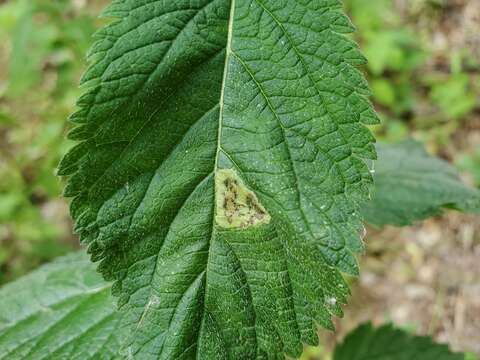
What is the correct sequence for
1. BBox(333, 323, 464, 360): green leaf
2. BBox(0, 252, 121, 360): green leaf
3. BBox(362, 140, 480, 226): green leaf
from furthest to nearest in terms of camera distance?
1. BBox(333, 323, 464, 360): green leaf
2. BBox(362, 140, 480, 226): green leaf
3. BBox(0, 252, 121, 360): green leaf

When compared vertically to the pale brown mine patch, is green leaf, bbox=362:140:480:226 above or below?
below

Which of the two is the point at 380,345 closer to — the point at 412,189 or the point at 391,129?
the point at 412,189

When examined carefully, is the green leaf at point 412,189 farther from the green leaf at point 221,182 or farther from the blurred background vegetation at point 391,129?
the blurred background vegetation at point 391,129

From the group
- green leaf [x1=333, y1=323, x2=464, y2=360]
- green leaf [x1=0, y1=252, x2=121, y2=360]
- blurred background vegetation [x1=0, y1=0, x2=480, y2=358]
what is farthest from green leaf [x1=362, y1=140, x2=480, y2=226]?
blurred background vegetation [x1=0, y1=0, x2=480, y2=358]

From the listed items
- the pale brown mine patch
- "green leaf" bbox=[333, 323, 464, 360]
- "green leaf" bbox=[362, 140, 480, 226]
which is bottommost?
"green leaf" bbox=[333, 323, 464, 360]

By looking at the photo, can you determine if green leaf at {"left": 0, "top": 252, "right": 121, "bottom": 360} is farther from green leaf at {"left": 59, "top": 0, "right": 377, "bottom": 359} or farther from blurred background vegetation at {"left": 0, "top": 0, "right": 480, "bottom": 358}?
blurred background vegetation at {"left": 0, "top": 0, "right": 480, "bottom": 358}

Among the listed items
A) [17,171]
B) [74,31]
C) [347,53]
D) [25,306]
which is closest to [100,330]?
[25,306]

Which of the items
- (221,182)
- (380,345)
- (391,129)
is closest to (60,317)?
(221,182)

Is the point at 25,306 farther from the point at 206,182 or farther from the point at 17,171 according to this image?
the point at 17,171
